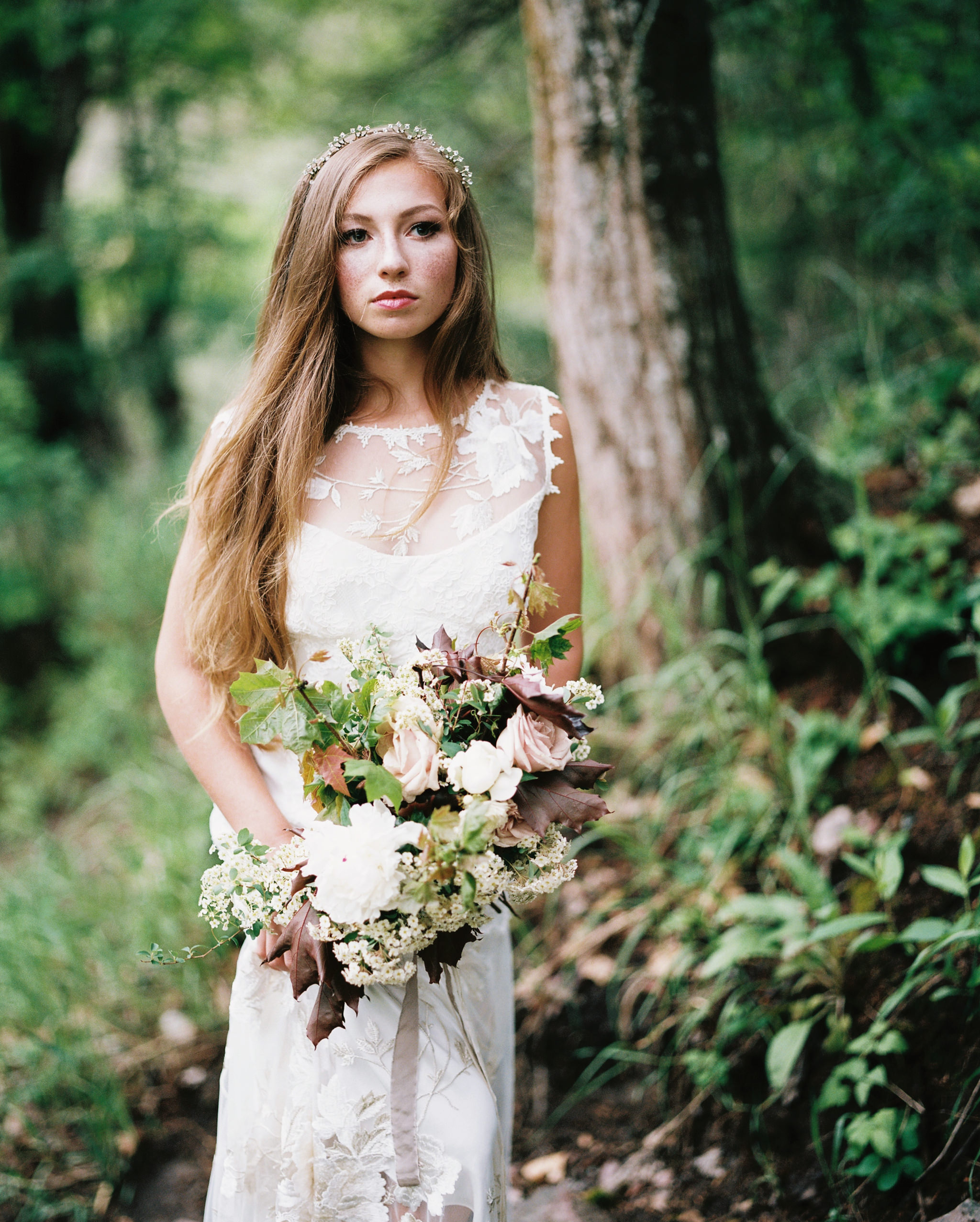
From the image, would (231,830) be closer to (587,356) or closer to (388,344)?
(388,344)

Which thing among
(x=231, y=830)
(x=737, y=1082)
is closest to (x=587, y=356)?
(x=231, y=830)

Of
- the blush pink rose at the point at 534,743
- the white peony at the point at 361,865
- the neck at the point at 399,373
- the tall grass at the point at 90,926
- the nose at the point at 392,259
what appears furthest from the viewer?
the tall grass at the point at 90,926

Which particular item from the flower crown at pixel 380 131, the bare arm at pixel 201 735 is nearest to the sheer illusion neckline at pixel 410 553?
the bare arm at pixel 201 735

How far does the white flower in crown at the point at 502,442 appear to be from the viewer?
1.90 metres

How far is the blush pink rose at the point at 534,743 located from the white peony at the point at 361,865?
184 mm

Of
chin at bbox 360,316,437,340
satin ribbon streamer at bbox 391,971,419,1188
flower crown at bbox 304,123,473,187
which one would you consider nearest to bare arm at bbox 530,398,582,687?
chin at bbox 360,316,437,340

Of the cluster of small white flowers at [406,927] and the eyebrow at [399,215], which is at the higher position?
the eyebrow at [399,215]

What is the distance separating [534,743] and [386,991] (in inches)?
26.7

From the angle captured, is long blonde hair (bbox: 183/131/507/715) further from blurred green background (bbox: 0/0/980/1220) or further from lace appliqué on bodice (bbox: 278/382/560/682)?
blurred green background (bbox: 0/0/980/1220)

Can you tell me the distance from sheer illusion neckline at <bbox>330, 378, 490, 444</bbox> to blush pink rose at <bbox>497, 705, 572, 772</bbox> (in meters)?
0.80

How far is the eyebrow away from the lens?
5.80 ft

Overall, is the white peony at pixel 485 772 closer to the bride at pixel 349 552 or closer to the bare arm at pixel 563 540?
the bride at pixel 349 552

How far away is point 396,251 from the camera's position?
1.75 metres

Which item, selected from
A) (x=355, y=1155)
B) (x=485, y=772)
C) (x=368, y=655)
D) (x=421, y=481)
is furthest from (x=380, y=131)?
(x=355, y=1155)
